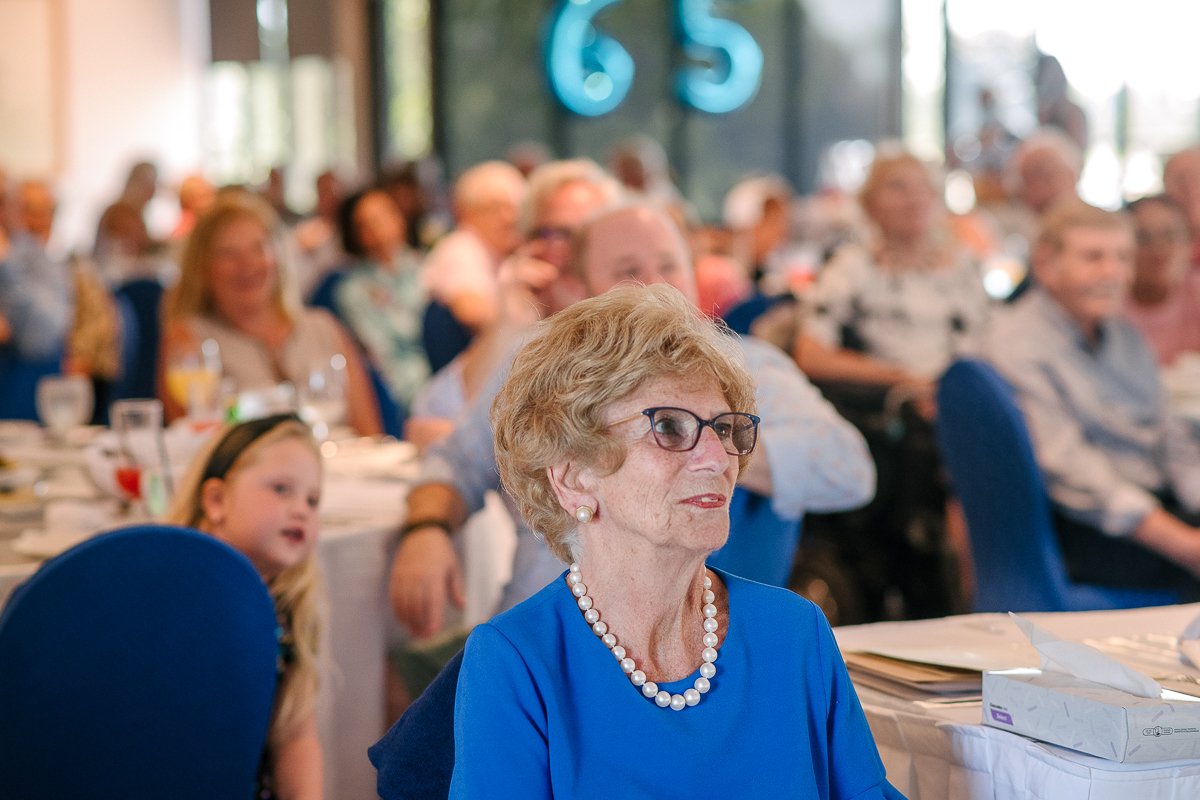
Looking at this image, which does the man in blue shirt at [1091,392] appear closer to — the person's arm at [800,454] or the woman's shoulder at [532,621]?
the person's arm at [800,454]

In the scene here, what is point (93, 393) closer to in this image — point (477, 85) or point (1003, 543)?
point (1003, 543)

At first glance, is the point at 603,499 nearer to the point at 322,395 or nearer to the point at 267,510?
the point at 267,510

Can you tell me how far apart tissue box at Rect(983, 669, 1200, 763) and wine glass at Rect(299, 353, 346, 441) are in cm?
240

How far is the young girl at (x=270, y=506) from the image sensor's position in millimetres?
2213

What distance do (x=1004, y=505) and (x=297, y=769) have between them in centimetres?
177

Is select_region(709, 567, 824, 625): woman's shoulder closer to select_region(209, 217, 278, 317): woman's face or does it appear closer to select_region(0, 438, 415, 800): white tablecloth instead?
select_region(0, 438, 415, 800): white tablecloth


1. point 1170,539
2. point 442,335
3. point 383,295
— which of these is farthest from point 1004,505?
point 383,295

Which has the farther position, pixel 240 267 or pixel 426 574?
pixel 240 267

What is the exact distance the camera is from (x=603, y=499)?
4.91 feet

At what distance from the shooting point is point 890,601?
502 centimetres

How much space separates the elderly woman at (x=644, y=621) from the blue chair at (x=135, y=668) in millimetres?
522

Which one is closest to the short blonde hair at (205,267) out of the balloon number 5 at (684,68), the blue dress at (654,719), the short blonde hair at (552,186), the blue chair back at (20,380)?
the short blonde hair at (552,186)

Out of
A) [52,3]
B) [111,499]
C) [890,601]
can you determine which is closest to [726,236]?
[890,601]

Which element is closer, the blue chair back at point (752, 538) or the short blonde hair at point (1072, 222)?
the blue chair back at point (752, 538)
